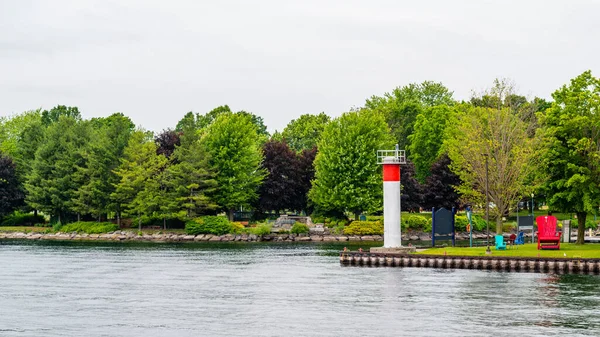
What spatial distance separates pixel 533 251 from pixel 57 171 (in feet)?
Result: 238

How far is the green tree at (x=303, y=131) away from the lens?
170 m

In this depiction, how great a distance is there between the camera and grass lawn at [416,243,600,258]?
62.9 metres

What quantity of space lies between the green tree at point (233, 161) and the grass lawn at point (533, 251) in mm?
46459

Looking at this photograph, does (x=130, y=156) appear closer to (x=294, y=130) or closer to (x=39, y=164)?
(x=39, y=164)

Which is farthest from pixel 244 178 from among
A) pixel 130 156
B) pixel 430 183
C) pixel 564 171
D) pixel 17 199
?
pixel 564 171

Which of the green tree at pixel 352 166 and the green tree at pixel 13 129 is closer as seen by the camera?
the green tree at pixel 352 166

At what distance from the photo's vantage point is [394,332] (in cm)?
3922

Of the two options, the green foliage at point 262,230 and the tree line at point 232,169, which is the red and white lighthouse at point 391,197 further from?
the green foliage at point 262,230

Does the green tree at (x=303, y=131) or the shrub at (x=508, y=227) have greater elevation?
the green tree at (x=303, y=131)

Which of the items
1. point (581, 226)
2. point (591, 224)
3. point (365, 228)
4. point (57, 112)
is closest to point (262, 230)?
point (365, 228)

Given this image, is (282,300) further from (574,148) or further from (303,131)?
(303,131)

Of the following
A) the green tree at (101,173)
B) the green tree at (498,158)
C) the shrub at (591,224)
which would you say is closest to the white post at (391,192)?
the green tree at (498,158)

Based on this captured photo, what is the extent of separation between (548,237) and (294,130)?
370 feet

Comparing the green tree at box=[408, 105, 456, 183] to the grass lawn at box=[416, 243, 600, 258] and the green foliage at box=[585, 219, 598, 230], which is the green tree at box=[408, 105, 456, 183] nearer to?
the green foliage at box=[585, 219, 598, 230]
